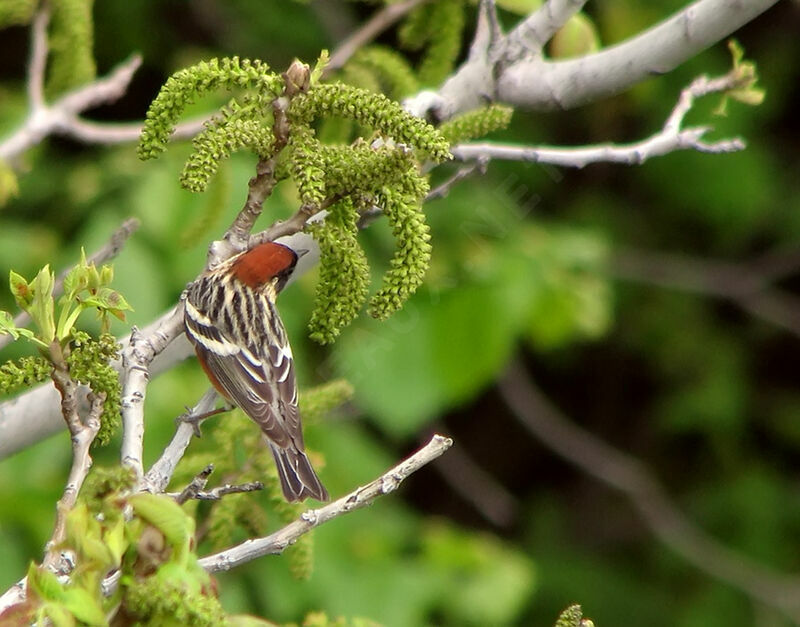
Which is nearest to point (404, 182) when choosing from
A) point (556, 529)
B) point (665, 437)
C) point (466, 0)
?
point (466, 0)

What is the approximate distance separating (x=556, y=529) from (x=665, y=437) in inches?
52.2

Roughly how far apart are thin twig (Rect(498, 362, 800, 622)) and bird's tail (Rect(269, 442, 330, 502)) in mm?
5065

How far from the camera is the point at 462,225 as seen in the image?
19.2ft

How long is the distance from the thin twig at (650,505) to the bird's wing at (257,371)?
4.49 meters

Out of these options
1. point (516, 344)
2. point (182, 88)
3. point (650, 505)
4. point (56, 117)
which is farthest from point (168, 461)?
point (650, 505)

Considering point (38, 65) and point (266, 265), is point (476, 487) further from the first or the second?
point (266, 265)

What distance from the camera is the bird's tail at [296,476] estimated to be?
114 inches

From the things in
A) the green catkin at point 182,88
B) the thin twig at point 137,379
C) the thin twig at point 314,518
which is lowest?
the thin twig at point 314,518

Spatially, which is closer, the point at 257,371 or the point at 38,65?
the point at 257,371

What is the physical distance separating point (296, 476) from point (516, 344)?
5.30 m

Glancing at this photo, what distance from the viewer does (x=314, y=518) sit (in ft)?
6.69

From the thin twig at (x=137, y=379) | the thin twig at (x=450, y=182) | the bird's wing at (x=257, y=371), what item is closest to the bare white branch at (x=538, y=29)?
the thin twig at (x=450, y=182)

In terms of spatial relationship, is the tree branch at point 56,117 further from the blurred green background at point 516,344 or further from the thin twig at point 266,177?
the thin twig at point 266,177

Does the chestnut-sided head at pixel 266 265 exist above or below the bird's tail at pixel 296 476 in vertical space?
above
